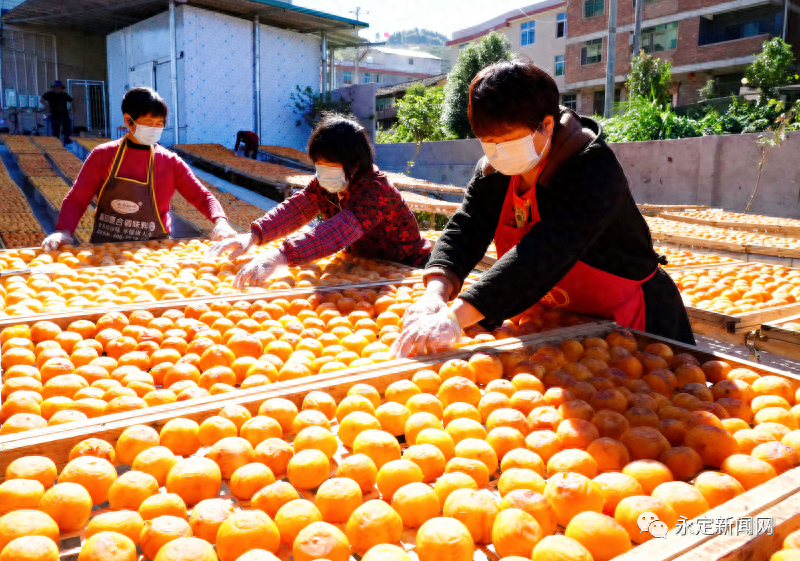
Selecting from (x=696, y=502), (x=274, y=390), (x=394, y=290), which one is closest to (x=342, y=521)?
(x=274, y=390)

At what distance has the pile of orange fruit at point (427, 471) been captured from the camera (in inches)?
41.3

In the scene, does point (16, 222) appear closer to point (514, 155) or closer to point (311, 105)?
point (514, 155)

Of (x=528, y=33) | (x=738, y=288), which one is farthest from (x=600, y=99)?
(x=738, y=288)

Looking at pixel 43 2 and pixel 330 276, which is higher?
pixel 43 2

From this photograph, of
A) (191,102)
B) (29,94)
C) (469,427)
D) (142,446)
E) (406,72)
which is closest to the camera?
(142,446)

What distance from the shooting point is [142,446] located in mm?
1341

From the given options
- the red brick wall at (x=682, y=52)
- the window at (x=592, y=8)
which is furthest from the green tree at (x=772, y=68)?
the window at (x=592, y=8)

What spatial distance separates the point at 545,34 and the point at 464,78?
12766mm

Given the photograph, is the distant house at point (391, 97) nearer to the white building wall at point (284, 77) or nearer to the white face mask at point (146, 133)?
the white building wall at point (284, 77)

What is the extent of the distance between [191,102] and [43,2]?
559cm

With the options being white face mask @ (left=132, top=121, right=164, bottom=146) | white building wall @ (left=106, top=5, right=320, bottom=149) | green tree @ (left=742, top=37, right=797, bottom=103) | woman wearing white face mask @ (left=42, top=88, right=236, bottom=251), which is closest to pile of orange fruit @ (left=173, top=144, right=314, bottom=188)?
white building wall @ (left=106, top=5, right=320, bottom=149)

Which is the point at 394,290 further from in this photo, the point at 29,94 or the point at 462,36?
the point at 462,36

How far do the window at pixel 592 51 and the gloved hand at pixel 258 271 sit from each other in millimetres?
31348

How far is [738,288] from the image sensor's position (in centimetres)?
366
